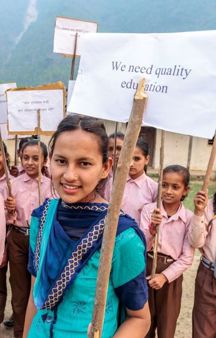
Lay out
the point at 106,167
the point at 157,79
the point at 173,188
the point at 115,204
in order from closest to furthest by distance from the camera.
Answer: the point at 115,204
the point at 106,167
the point at 157,79
the point at 173,188

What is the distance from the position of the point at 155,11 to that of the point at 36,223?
8017 cm

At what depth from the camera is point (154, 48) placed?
6.93 ft

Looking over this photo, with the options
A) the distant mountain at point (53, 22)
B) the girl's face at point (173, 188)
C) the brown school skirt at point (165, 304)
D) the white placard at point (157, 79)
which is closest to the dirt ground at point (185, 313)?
the brown school skirt at point (165, 304)

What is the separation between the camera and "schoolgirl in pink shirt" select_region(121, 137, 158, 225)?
3.12 m

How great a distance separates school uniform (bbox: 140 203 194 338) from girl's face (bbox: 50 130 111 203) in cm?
163

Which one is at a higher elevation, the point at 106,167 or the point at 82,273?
the point at 106,167

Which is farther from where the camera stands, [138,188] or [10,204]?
[138,188]

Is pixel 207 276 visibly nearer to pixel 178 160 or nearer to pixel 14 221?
pixel 14 221

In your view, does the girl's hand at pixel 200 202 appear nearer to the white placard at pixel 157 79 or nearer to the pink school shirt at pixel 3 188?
the white placard at pixel 157 79

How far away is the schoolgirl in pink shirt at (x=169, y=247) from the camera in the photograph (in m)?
2.85

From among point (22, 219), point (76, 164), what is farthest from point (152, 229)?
point (76, 164)

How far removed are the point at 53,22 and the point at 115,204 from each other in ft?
235

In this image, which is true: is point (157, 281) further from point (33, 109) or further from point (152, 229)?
point (33, 109)

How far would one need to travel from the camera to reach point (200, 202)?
2482 millimetres
